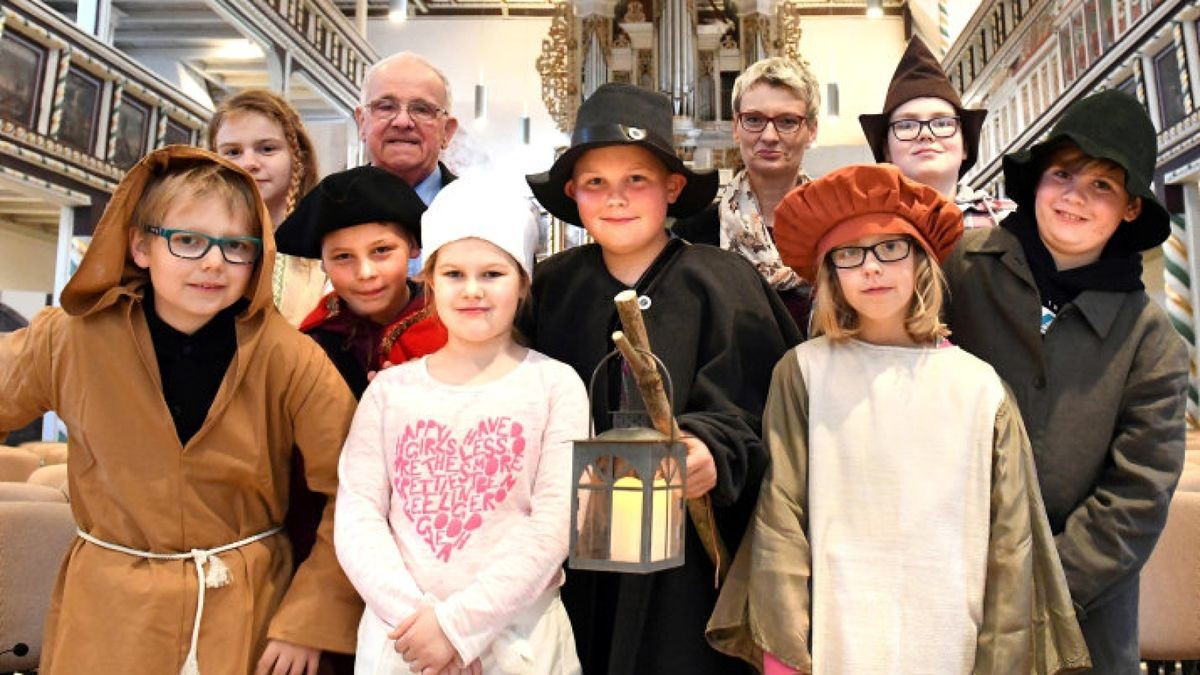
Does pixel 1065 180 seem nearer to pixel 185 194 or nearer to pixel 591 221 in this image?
pixel 591 221

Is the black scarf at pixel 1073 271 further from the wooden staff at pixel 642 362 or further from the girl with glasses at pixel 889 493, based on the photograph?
the wooden staff at pixel 642 362

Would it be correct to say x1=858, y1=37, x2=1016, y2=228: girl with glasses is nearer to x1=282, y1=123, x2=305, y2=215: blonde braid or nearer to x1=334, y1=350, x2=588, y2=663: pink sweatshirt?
x1=334, y1=350, x2=588, y2=663: pink sweatshirt

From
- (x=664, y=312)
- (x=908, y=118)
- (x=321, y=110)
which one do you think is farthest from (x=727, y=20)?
(x=664, y=312)

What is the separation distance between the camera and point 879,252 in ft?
5.60

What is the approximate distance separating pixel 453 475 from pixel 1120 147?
141 cm

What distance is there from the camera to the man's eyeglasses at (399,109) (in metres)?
2.78

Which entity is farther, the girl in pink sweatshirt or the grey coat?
the grey coat

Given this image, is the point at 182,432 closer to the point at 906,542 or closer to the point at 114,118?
the point at 906,542

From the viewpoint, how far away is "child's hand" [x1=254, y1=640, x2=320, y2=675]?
167cm

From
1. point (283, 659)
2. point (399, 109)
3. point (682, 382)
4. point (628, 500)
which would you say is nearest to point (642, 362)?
point (628, 500)

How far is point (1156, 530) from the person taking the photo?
173 centimetres

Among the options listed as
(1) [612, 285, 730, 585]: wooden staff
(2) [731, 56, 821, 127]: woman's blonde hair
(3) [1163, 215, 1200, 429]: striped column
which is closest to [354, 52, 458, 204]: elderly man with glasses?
(2) [731, 56, 821, 127]: woman's blonde hair

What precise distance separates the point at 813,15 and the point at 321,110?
25.6 ft

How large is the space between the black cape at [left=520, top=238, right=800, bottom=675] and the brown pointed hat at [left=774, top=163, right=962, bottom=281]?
0.17 m
